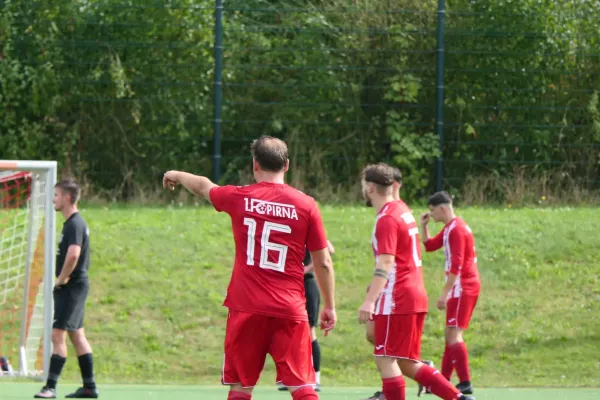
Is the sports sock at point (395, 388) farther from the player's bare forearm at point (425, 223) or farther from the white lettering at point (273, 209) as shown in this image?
the player's bare forearm at point (425, 223)

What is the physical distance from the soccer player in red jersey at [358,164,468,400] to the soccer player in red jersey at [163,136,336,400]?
1465 millimetres

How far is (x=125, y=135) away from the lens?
17609 millimetres

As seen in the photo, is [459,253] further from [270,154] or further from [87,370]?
[270,154]

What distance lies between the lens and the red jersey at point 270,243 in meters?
6.36

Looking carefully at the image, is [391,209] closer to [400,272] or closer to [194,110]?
[400,272]

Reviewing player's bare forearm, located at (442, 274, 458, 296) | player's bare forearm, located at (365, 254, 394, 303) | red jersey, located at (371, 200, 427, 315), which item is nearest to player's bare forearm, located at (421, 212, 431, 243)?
player's bare forearm, located at (442, 274, 458, 296)

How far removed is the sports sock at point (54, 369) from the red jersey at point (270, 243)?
135 inches

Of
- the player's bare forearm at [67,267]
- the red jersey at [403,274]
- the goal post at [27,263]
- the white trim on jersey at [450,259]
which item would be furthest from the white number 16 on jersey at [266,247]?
the goal post at [27,263]

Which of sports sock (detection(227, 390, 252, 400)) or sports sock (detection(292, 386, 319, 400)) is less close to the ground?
sports sock (detection(292, 386, 319, 400))

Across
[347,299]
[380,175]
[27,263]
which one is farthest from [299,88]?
[380,175]

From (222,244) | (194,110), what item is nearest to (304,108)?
(194,110)

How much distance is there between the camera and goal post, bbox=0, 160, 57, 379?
9.98m

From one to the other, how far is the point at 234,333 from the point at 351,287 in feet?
23.6

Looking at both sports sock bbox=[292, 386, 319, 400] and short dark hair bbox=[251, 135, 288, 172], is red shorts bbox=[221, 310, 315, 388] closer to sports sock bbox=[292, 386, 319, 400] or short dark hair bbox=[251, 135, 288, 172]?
sports sock bbox=[292, 386, 319, 400]
